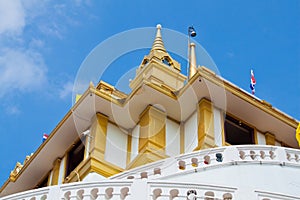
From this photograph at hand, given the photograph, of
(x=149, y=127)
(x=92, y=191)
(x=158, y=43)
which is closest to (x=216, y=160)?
(x=92, y=191)

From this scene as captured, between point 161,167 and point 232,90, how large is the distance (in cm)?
870

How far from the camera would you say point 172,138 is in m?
28.3

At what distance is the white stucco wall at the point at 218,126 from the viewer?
1089 inches

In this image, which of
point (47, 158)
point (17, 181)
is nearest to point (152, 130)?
point (47, 158)

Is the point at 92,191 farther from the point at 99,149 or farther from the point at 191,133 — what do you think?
the point at 191,133

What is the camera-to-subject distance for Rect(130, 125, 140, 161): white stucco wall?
27.8 m

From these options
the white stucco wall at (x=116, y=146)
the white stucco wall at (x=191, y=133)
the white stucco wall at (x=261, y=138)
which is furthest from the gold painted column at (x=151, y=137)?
the white stucco wall at (x=261, y=138)

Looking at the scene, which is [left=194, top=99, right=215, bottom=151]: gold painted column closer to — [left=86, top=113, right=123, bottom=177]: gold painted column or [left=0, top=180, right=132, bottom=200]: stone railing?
[left=86, top=113, right=123, bottom=177]: gold painted column

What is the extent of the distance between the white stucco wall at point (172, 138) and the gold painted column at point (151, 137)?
18 centimetres

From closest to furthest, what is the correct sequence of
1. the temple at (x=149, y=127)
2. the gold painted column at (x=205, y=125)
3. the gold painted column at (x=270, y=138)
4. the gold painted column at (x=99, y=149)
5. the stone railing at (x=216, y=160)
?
the stone railing at (x=216, y=160) → the gold painted column at (x=99, y=149) → the gold painted column at (x=205, y=125) → the temple at (x=149, y=127) → the gold painted column at (x=270, y=138)

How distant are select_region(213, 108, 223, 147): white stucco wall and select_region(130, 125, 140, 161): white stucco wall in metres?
2.72

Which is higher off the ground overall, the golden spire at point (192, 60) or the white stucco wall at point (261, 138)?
the golden spire at point (192, 60)

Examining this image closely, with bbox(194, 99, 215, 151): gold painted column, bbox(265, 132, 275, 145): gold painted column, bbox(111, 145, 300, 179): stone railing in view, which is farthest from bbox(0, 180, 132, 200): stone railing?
bbox(265, 132, 275, 145): gold painted column

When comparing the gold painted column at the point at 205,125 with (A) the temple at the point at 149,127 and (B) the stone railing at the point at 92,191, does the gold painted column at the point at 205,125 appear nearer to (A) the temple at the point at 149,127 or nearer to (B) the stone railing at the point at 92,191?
(A) the temple at the point at 149,127
